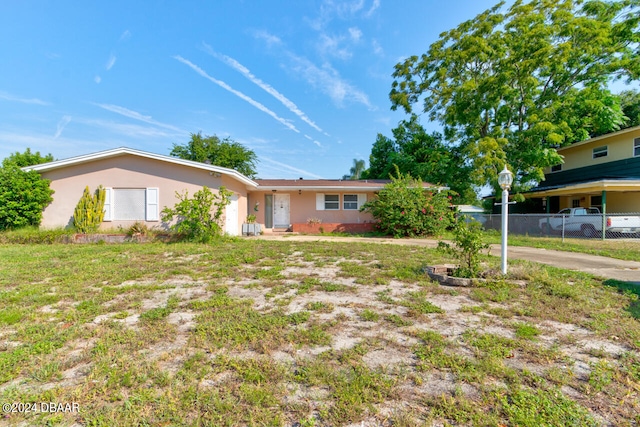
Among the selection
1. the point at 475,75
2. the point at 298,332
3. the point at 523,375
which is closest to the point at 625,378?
the point at 523,375

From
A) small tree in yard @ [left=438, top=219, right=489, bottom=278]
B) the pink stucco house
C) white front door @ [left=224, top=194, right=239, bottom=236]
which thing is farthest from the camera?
white front door @ [left=224, top=194, right=239, bottom=236]

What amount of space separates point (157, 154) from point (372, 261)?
30.7 ft

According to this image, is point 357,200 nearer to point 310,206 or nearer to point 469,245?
point 310,206

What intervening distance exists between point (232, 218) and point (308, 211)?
4498 millimetres

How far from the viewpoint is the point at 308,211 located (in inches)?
581

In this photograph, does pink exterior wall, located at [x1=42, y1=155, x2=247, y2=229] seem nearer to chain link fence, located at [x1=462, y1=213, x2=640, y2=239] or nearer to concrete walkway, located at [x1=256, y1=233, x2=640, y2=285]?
chain link fence, located at [x1=462, y1=213, x2=640, y2=239]

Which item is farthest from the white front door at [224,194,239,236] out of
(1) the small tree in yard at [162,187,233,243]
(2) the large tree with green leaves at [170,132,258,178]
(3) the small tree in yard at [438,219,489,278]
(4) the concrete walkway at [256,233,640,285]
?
(2) the large tree with green leaves at [170,132,258,178]

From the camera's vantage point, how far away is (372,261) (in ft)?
21.8

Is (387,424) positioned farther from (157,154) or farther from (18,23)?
(18,23)

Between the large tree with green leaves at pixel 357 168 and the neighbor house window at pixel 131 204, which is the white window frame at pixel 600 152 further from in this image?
the neighbor house window at pixel 131 204

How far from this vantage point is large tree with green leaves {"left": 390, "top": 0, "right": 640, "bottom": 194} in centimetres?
1331

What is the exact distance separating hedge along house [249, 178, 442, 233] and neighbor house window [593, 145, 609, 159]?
10.5m

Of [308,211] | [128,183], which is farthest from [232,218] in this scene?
[308,211]

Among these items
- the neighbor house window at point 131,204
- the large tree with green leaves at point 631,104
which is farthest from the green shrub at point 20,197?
the large tree with green leaves at point 631,104
